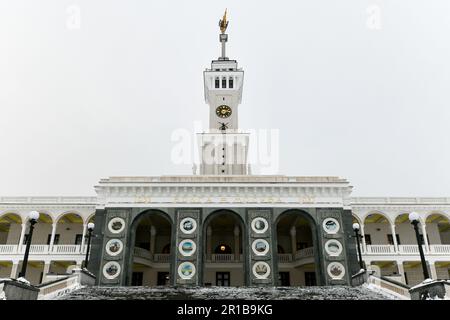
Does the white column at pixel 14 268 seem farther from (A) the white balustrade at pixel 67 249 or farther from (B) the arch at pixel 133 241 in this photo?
(B) the arch at pixel 133 241

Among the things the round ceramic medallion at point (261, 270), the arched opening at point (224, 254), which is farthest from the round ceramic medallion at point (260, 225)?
the round ceramic medallion at point (261, 270)

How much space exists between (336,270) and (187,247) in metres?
12.4

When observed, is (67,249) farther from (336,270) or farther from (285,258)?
(336,270)

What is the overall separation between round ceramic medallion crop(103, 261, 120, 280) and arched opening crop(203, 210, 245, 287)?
779cm

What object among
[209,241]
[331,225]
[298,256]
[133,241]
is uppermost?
[209,241]

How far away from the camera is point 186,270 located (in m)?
31.5

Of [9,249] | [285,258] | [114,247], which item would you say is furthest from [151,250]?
[9,249]

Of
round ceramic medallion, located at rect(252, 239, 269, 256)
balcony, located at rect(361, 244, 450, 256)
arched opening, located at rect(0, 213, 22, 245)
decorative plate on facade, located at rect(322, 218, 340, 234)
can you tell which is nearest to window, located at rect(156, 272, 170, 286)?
round ceramic medallion, located at rect(252, 239, 269, 256)

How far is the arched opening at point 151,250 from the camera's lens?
35031mm

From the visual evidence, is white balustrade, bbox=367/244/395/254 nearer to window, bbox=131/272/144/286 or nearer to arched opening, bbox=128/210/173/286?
arched opening, bbox=128/210/173/286

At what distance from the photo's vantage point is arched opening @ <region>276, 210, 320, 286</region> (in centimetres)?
3538

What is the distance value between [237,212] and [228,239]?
6685mm
